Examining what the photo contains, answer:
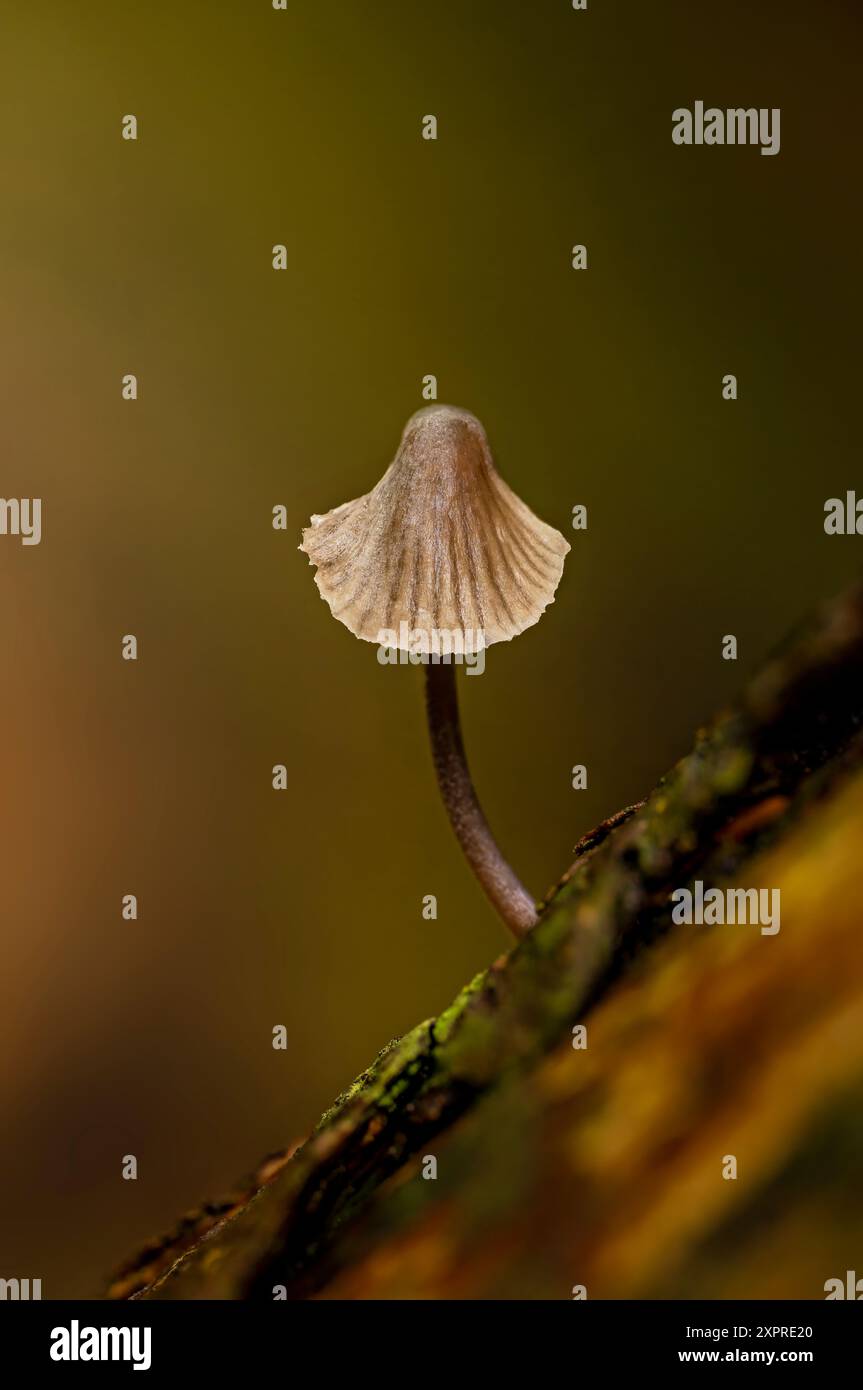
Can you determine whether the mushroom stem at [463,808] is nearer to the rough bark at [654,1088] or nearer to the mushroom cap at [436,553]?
the mushroom cap at [436,553]

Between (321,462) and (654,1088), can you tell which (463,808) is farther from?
(321,462)

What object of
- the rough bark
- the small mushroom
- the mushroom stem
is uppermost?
the small mushroom

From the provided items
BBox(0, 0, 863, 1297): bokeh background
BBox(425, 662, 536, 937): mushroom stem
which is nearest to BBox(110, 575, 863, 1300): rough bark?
BBox(425, 662, 536, 937): mushroom stem

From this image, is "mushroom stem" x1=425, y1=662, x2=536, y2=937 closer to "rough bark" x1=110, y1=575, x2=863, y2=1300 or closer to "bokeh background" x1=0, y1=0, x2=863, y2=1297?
"rough bark" x1=110, y1=575, x2=863, y2=1300

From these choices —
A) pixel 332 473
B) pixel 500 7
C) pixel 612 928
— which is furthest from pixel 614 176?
pixel 612 928

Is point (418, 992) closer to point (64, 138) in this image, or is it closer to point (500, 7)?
point (64, 138)

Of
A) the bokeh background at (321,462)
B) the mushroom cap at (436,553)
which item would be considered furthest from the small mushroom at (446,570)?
the bokeh background at (321,462)

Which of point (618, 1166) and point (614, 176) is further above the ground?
point (614, 176)
